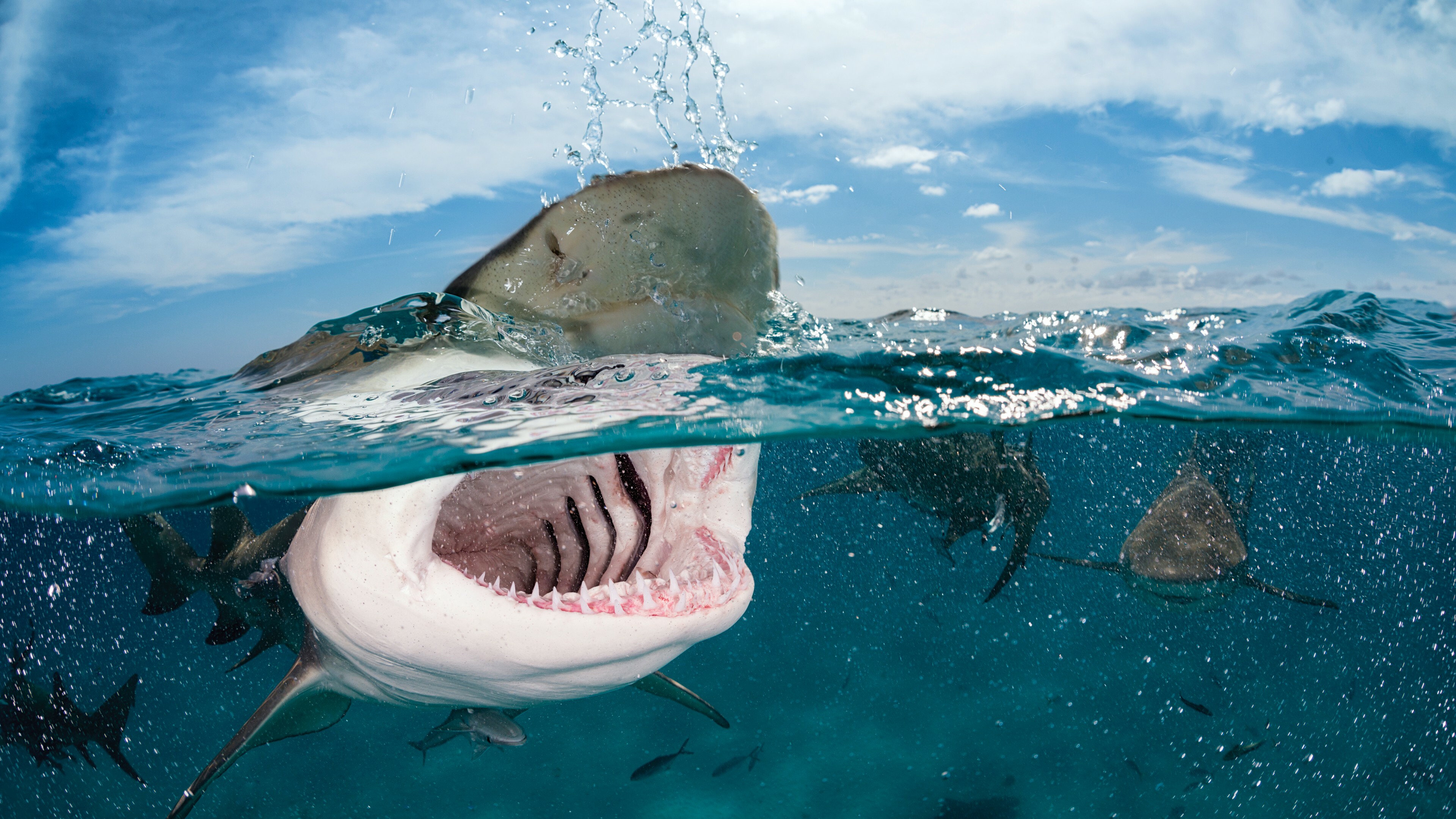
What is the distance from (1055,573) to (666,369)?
33.1 meters

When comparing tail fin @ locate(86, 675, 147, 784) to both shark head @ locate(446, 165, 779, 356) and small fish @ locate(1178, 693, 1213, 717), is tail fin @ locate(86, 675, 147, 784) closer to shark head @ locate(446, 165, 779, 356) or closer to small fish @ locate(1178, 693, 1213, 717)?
shark head @ locate(446, 165, 779, 356)

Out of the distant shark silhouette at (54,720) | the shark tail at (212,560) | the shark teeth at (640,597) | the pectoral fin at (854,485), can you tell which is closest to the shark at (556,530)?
the shark teeth at (640,597)

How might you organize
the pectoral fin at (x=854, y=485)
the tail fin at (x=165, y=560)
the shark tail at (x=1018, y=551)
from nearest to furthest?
the tail fin at (x=165, y=560) → the shark tail at (x=1018, y=551) → the pectoral fin at (x=854, y=485)

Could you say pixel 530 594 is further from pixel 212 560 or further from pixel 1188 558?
pixel 1188 558

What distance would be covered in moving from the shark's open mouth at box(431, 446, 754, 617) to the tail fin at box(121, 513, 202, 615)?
3504 mm

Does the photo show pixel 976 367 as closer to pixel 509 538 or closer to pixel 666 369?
pixel 666 369

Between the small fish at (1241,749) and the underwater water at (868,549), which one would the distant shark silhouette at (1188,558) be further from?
the small fish at (1241,749)

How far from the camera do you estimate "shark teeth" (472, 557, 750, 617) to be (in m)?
2.47

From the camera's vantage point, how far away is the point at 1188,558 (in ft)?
24.5

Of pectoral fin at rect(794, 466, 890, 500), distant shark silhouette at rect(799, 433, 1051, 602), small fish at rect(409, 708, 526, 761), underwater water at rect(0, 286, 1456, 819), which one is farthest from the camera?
pectoral fin at rect(794, 466, 890, 500)

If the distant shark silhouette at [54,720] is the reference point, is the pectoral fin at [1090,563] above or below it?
above

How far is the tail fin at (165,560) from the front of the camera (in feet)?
18.7

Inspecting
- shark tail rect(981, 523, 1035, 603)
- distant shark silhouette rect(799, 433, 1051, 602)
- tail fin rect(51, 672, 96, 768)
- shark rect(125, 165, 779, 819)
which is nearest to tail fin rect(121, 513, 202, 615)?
tail fin rect(51, 672, 96, 768)

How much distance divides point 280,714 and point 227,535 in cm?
268
